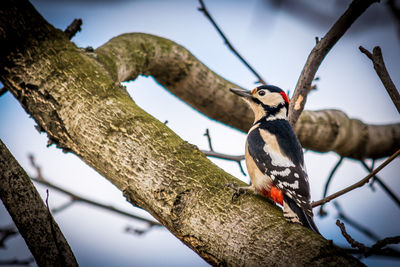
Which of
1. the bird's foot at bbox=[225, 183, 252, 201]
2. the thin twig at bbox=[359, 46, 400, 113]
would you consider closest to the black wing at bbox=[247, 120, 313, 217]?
the bird's foot at bbox=[225, 183, 252, 201]

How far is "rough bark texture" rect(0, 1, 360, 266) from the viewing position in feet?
4.33

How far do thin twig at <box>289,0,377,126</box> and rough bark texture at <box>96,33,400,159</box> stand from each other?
926 mm

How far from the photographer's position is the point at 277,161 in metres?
2.19

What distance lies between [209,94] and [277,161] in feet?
3.94

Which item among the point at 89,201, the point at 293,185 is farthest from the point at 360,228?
the point at 89,201

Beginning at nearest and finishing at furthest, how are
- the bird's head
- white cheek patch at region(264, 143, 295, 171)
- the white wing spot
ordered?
the white wing spot
white cheek patch at region(264, 143, 295, 171)
the bird's head

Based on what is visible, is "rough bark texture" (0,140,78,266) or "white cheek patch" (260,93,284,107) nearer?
"rough bark texture" (0,140,78,266)

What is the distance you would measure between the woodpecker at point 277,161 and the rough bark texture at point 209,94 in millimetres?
526

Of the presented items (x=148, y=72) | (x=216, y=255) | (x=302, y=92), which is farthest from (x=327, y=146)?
(x=216, y=255)

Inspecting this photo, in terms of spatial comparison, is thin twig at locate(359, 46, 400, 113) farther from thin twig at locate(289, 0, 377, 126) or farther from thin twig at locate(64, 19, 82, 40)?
thin twig at locate(64, 19, 82, 40)

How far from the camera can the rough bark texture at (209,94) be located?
298 centimetres

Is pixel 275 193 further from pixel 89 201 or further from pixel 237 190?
pixel 89 201

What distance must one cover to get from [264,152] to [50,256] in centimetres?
140

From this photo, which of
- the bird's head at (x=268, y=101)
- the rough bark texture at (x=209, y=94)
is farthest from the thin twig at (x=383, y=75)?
the rough bark texture at (x=209, y=94)
